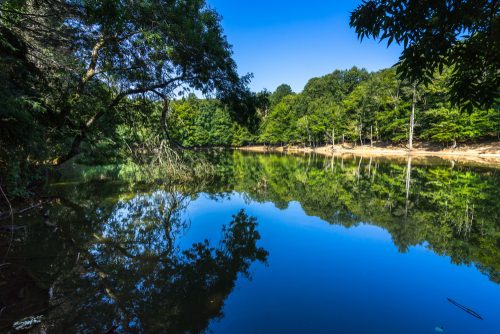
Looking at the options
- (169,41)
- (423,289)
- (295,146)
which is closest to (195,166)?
(169,41)

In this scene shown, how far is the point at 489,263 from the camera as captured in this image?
5855 millimetres

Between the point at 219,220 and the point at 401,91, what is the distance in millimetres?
40704

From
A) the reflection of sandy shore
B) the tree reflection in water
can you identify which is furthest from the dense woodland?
the reflection of sandy shore

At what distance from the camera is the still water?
3.92 m

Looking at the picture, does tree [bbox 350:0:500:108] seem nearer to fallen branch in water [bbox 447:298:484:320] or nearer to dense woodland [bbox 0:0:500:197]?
dense woodland [bbox 0:0:500:197]

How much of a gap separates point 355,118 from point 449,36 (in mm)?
45506

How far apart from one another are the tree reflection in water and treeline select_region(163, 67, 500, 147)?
4.44 meters

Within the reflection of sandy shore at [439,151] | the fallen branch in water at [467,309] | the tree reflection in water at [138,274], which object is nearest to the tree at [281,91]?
the reflection of sandy shore at [439,151]

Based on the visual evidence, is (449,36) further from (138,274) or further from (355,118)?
(355,118)

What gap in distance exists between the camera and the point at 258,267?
5.73m

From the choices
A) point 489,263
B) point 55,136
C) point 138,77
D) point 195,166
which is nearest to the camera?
point 489,263

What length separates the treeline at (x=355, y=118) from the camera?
104ft

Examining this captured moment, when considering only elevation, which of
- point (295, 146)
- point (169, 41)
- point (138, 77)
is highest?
point (169, 41)

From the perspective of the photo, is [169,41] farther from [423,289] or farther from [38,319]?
[423,289]
